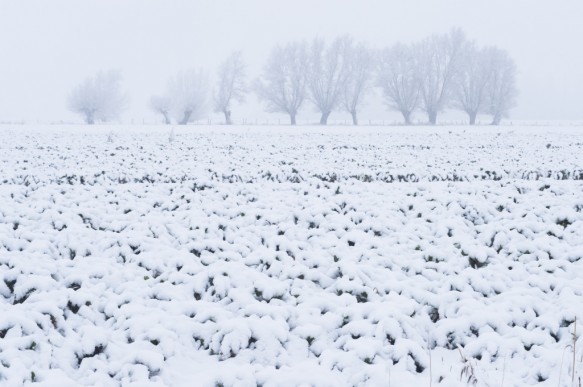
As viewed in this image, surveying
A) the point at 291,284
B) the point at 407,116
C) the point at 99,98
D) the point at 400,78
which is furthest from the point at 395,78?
the point at 291,284

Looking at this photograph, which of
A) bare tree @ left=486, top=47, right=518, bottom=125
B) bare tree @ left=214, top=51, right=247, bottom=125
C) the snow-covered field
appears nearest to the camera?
the snow-covered field

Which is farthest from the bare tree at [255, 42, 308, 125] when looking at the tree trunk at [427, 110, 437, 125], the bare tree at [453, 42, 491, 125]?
the bare tree at [453, 42, 491, 125]

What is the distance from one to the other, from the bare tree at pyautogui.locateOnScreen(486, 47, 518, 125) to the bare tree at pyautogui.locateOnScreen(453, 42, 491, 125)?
693mm

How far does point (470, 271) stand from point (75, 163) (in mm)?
11028

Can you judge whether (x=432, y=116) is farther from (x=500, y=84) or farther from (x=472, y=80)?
(x=500, y=84)

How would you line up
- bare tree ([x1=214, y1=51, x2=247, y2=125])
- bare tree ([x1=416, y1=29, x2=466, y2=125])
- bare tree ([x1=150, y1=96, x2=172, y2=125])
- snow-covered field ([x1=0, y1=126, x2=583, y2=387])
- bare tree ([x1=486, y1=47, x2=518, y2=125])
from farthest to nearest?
bare tree ([x1=150, y1=96, x2=172, y2=125]), bare tree ([x1=214, y1=51, x2=247, y2=125]), bare tree ([x1=486, y1=47, x2=518, y2=125]), bare tree ([x1=416, y1=29, x2=466, y2=125]), snow-covered field ([x1=0, y1=126, x2=583, y2=387])

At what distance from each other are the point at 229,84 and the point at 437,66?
22.4 meters

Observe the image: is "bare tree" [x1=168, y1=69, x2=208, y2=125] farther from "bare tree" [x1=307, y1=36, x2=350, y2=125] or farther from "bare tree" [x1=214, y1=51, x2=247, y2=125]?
"bare tree" [x1=307, y1=36, x2=350, y2=125]

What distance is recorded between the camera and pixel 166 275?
5000mm

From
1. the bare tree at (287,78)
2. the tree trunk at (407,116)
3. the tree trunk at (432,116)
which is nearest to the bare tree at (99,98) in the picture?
the bare tree at (287,78)

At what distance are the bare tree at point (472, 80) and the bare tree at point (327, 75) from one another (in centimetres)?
1172

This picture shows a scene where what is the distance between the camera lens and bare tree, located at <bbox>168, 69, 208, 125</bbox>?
5269 cm

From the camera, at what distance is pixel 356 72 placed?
46688 mm

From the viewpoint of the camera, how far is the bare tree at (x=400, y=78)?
149 feet
